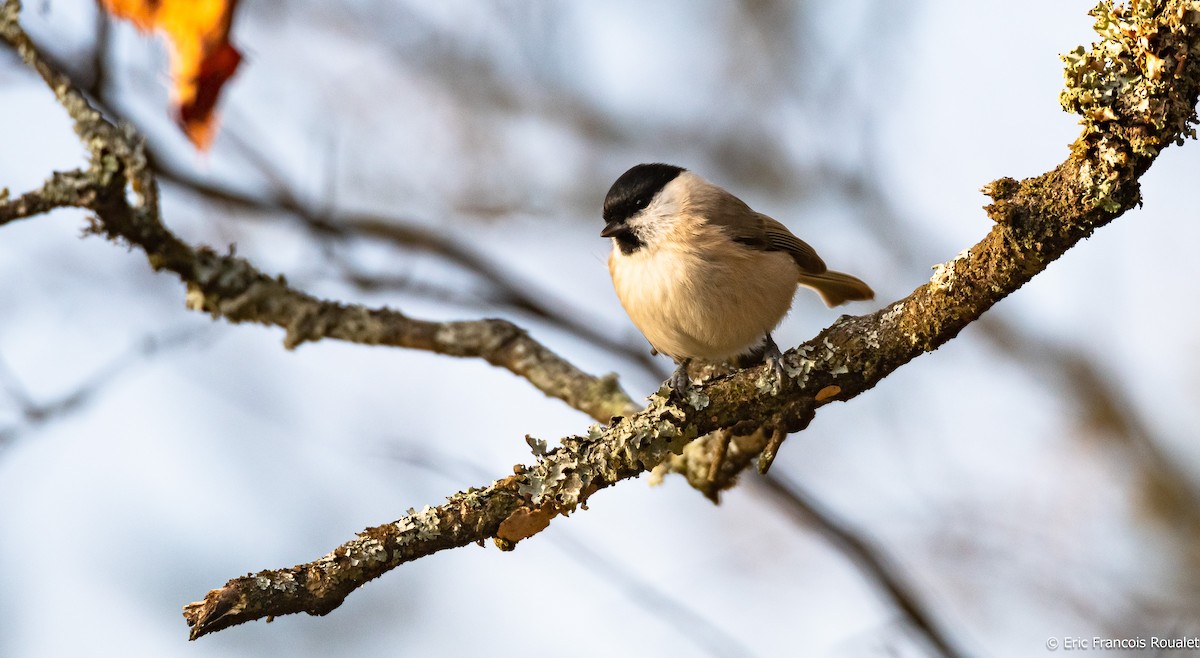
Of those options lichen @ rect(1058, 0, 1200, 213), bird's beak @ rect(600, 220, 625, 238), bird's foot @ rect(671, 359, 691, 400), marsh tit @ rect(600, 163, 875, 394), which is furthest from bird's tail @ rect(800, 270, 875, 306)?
lichen @ rect(1058, 0, 1200, 213)

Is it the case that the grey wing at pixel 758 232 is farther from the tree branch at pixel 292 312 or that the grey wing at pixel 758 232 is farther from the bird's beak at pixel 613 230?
the tree branch at pixel 292 312

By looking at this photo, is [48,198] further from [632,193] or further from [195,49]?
[632,193]

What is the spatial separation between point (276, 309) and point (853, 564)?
2.54 meters

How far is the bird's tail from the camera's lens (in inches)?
165

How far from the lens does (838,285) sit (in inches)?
169

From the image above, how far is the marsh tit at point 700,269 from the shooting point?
12.2 ft

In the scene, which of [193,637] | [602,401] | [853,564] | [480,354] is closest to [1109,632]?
[853,564]

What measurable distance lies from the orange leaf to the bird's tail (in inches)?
99.5

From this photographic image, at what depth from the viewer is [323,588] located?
7.61 feet

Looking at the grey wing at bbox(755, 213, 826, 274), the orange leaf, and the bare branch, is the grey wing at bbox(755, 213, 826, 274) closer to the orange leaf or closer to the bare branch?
the orange leaf

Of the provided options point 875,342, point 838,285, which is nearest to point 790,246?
point 838,285

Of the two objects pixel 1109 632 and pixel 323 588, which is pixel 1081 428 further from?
pixel 323 588

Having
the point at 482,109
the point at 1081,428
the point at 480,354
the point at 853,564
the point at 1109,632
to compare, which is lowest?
the point at 853,564

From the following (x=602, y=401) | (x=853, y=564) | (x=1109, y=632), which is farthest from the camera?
(x=1109, y=632)
